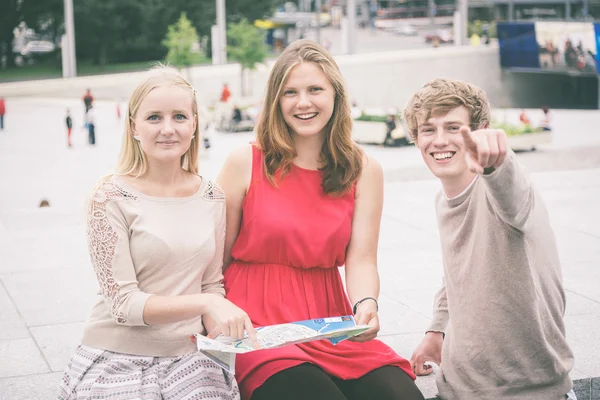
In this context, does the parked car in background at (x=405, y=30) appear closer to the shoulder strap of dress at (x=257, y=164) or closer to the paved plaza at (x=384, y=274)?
the paved plaza at (x=384, y=274)

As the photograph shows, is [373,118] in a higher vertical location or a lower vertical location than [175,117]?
lower

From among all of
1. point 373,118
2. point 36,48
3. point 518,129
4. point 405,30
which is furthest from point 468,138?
point 405,30

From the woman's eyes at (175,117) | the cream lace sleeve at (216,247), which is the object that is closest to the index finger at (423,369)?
the cream lace sleeve at (216,247)

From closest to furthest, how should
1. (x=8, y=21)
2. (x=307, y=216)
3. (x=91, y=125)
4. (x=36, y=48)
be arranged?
1. (x=307, y=216)
2. (x=91, y=125)
3. (x=8, y=21)
4. (x=36, y=48)

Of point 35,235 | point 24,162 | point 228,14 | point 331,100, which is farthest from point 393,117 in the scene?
point 228,14

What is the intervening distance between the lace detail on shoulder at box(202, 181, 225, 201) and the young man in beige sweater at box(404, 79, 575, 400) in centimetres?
77

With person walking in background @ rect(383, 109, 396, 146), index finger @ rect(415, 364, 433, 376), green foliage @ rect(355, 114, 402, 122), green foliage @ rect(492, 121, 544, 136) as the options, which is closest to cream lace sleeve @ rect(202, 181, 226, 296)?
index finger @ rect(415, 364, 433, 376)

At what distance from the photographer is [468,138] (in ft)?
8.00

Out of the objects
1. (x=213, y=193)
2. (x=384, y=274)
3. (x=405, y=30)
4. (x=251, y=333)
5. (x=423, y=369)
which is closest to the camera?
(x=251, y=333)

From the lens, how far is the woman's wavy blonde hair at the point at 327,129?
11.1 ft

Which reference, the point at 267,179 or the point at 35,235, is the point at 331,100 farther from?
the point at 35,235

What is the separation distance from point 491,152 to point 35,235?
7108mm

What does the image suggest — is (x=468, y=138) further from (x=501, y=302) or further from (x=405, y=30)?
(x=405, y=30)

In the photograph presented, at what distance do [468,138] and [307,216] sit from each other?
1.05 metres
